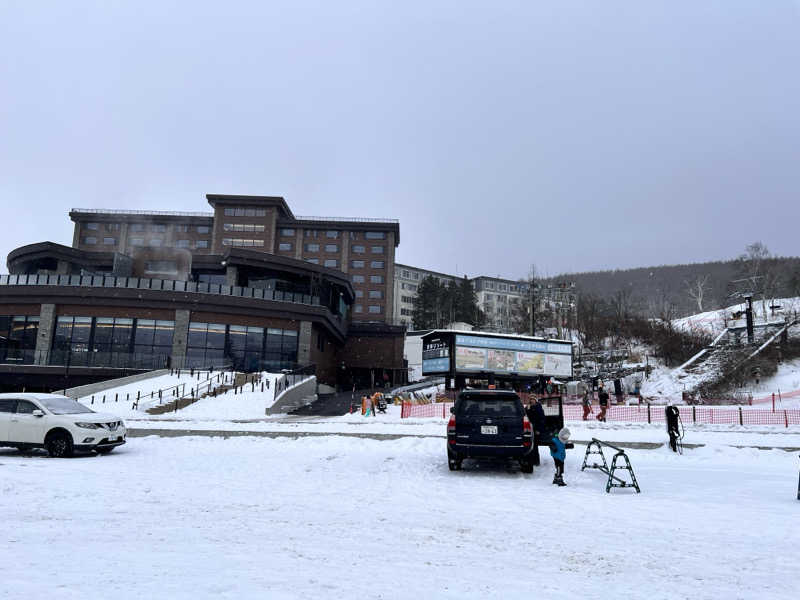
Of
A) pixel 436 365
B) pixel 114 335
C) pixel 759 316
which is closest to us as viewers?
pixel 436 365

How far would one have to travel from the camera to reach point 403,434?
17.9m

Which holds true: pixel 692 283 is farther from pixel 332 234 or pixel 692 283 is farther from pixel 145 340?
pixel 145 340

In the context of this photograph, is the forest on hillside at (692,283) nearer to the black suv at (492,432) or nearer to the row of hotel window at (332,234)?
the row of hotel window at (332,234)

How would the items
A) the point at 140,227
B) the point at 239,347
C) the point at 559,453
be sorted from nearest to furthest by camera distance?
1. the point at 559,453
2. the point at 239,347
3. the point at 140,227

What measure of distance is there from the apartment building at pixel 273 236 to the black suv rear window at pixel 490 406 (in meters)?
73.1

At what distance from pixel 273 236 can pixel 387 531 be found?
271 feet

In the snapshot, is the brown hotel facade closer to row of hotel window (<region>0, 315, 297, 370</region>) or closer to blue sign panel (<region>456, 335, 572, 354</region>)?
row of hotel window (<region>0, 315, 297, 370</region>)

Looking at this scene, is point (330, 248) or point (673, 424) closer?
point (673, 424)

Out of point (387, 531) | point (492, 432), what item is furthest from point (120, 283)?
point (387, 531)

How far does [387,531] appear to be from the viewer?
698 centimetres

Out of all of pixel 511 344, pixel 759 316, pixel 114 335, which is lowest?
pixel 511 344

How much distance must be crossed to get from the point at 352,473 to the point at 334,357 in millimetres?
50964

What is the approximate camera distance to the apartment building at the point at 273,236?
86.1 metres

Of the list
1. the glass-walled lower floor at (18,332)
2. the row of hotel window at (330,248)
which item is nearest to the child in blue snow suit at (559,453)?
the glass-walled lower floor at (18,332)
